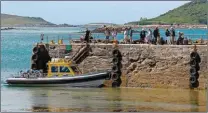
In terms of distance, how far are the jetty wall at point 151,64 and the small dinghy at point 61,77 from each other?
0.71m

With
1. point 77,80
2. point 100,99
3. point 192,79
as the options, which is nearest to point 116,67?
point 77,80

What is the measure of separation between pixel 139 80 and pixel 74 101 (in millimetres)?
6090

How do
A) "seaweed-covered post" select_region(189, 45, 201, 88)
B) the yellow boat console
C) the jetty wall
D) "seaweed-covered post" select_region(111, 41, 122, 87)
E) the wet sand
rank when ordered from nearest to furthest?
the wet sand, "seaweed-covered post" select_region(189, 45, 201, 88), the jetty wall, "seaweed-covered post" select_region(111, 41, 122, 87), the yellow boat console

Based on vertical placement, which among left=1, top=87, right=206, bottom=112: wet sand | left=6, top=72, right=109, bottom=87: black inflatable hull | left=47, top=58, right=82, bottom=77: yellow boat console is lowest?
left=1, top=87, right=206, bottom=112: wet sand

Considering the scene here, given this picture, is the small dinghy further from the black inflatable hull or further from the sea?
the sea

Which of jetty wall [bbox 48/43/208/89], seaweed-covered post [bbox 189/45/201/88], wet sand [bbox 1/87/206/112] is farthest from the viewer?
jetty wall [bbox 48/43/208/89]

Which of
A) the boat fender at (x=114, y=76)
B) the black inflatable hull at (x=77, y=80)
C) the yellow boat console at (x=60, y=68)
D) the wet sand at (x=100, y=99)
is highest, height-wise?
the yellow boat console at (x=60, y=68)

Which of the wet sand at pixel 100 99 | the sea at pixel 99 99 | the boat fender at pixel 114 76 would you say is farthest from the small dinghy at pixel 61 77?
the wet sand at pixel 100 99

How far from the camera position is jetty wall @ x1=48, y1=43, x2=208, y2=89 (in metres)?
39.4

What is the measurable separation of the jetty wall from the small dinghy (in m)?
0.71

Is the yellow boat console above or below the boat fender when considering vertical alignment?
above

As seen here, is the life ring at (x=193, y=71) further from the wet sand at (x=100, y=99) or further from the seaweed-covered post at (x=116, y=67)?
the seaweed-covered post at (x=116, y=67)

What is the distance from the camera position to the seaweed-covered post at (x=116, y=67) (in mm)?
40531

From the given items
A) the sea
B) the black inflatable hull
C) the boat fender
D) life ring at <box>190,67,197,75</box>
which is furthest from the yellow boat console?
life ring at <box>190,67,197,75</box>
